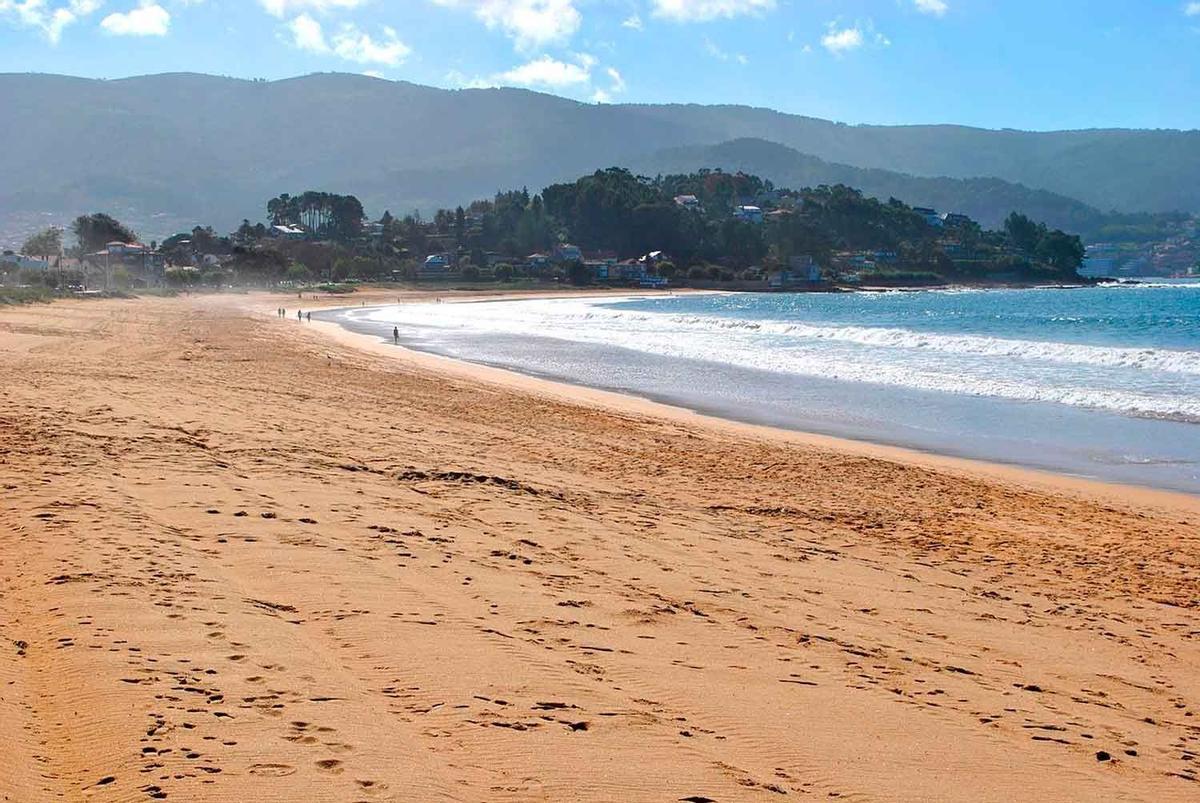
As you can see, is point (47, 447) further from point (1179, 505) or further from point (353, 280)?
point (353, 280)

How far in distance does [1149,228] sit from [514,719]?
217 m

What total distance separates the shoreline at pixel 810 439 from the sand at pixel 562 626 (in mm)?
158

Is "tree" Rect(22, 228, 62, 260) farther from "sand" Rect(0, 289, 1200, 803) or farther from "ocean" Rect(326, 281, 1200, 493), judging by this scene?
"sand" Rect(0, 289, 1200, 803)

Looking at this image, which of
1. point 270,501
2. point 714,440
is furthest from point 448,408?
point 270,501

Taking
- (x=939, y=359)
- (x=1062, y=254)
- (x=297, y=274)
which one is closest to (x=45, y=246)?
(x=297, y=274)

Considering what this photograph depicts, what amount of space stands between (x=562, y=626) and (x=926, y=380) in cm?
1601

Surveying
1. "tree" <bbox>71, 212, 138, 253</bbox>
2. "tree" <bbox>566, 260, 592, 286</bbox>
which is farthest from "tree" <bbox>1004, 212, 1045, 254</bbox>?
"tree" <bbox>71, 212, 138, 253</bbox>

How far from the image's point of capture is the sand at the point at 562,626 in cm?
339

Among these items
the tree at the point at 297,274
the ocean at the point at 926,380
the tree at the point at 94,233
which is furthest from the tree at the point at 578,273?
the ocean at the point at 926,380

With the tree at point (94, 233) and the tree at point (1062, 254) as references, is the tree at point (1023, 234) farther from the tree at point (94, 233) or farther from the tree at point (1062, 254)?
the tree at point (94, 233)

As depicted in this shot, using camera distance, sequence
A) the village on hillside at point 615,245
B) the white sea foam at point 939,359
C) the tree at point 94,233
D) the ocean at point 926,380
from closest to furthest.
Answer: the ocean at point 926,380
the white sea foam at point 939,359
the tree at point 94,233
the village on hillside at point 615,245

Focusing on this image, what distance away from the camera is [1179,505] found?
9.15m

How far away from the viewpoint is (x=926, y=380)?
63.8 ft

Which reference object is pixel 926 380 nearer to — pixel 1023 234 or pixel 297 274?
pixel 297 274
